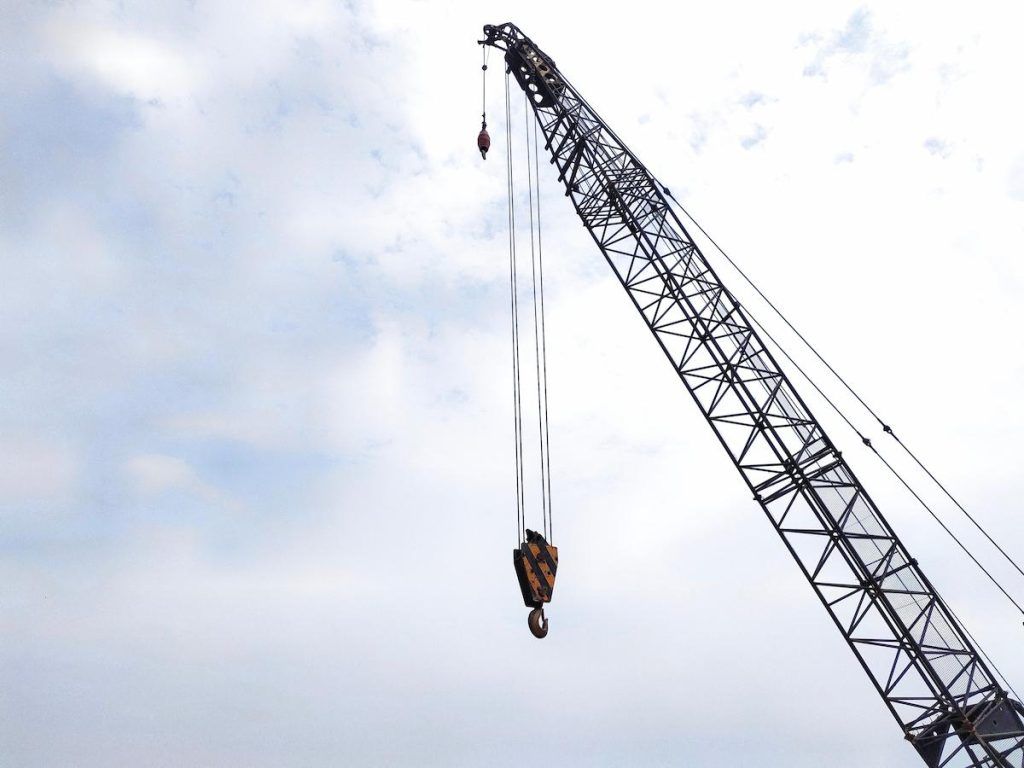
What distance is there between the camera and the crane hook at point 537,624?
17.0m

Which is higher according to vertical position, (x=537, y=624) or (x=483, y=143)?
(x=483, y=143)

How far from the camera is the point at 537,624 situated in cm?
1706

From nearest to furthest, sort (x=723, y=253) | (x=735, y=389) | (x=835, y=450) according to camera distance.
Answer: (x=835, y=450)
(x=735, y=389)
(x=723, y=253)

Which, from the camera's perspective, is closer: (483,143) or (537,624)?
(537,624)

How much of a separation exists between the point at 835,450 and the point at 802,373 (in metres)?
2.89

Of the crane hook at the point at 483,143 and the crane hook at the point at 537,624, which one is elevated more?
the crane hook at the point at 483,143

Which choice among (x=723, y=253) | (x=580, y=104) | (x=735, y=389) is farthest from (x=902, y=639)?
(x=580, y=104)

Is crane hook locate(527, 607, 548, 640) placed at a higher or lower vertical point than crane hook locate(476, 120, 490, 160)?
lower

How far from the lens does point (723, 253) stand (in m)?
24.9

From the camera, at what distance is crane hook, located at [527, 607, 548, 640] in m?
17.0

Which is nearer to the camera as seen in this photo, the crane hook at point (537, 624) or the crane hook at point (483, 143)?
the crane hook at point (537, 624)

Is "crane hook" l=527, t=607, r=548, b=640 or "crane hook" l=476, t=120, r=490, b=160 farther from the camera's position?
"crane hook" l=476, t=120, r=490, b=160

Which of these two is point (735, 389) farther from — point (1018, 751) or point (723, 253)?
point (1018, 751)

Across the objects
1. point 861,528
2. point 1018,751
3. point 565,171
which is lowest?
point 1018,751
